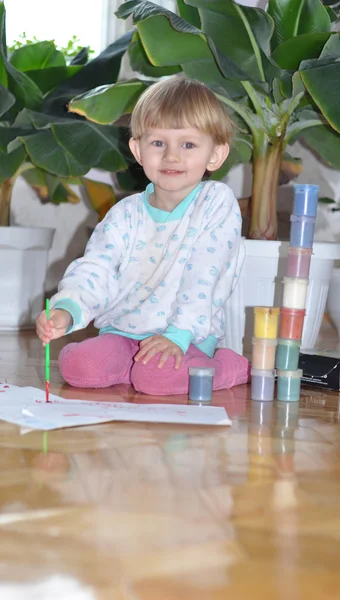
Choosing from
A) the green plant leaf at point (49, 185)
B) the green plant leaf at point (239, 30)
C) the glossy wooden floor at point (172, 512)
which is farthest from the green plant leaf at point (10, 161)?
the glossy wooden floor at point (172, 512)

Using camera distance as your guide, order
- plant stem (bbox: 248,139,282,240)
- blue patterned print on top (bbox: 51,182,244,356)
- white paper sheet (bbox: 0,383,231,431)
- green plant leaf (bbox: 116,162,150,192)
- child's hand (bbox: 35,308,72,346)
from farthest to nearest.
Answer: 1. green plant leaf (bbox: 116,162,150,192)
2. plant stem (bbox: 248,139,282,240)
3. blue patterned print on top (bbox: 51,182,244,356)
4. child's hand (bbox: 35,308,72,346)
5. white paper sheet (bbox: 0,383,231,431)

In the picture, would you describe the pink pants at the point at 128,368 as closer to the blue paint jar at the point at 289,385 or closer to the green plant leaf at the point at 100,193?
the blue paint jar at the point at 289,385

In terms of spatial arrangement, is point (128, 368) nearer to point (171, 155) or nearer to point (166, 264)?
point (166, 264)

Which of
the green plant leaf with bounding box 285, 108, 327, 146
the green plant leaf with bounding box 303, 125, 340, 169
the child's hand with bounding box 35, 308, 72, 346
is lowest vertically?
the child's hand with bounding box 35, 308, 72, 346

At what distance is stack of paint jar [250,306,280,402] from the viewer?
1.41 meters

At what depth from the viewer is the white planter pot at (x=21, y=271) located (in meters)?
2.36

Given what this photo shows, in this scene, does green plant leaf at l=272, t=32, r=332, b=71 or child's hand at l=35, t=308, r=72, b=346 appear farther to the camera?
green plant leaf at l=272, t=32, r=332, b=71

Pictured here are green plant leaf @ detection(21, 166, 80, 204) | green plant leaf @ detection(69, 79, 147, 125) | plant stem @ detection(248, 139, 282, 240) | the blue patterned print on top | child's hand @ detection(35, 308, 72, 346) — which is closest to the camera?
child's hand @ detection(35, 308, 72, 346)

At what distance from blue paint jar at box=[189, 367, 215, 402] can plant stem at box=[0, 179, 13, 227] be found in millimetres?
1184

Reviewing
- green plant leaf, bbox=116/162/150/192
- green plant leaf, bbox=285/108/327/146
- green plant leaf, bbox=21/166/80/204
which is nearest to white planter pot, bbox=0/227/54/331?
green plant leaf, bbox=21/166/80/204

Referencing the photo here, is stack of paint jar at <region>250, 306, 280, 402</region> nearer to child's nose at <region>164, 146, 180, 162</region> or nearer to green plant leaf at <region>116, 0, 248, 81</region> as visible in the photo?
A: child's nose at <region>164, 146, 180, 162</region>

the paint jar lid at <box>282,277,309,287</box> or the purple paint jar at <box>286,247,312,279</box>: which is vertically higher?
the purple paint jar at <box>286,247,312,279</box>

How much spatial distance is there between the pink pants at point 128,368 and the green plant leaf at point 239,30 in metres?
0.69

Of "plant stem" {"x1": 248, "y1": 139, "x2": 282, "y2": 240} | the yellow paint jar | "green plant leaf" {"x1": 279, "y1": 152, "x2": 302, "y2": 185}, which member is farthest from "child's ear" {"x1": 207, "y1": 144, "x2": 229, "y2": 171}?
"green plant leaf" {"x1": 279, "y1": 152, "x2": 302, "y2": 185}
